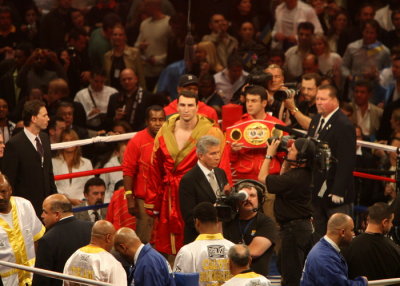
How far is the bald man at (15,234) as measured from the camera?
734 cm

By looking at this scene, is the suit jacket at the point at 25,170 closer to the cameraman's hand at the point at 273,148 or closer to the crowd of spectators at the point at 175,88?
the crowd of spectators at the point at 175,88

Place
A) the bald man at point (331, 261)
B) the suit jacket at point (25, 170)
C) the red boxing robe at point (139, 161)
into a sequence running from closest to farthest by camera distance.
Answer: the bald man at point (331, 261)
the suit jacket at point (25, 170)
the red boxing robe at point (139, 161)

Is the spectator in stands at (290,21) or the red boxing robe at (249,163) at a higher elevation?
the spectator in stands at (290,21)

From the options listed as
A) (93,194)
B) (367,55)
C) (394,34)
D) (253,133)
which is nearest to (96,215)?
(93,194)

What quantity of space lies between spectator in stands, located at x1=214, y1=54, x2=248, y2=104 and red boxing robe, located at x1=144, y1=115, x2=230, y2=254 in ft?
11.0

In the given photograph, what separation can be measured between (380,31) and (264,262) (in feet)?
21.8

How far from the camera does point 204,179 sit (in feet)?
25.8

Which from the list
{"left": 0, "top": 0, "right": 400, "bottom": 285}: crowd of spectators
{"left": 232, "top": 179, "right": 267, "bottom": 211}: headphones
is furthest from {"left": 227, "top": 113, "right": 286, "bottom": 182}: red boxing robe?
{"left": 232, "top": 179, "right": 267, "bottom": 211}: headphones

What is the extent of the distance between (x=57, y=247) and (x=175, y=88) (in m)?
5.61

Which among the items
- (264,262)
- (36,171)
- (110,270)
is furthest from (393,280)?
(36,171)

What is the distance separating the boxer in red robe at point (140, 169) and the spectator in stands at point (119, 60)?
137 inches

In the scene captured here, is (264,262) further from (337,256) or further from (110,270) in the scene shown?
(110,270)

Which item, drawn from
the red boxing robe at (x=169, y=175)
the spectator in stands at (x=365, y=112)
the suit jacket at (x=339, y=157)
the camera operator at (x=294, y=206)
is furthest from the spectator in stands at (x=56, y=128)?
the spectator in stands at (x=365, y=112)

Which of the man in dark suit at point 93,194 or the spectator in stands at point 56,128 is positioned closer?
the man in dark suit at point 93,194
